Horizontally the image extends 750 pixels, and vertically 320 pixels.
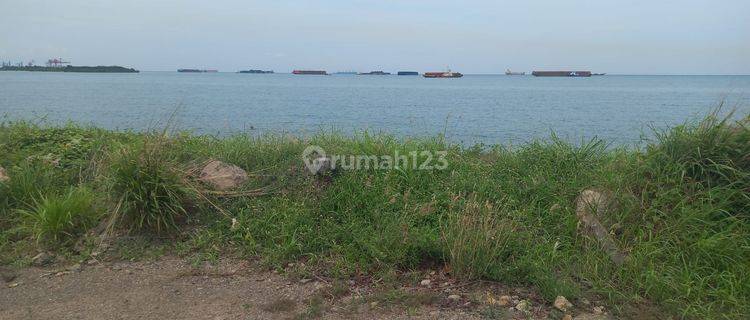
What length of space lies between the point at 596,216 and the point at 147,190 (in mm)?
3800

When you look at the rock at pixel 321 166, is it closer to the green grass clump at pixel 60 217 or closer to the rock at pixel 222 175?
the rock at pixel 222 175

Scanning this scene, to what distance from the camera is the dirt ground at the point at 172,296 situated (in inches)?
129

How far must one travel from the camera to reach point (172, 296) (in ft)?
11.6

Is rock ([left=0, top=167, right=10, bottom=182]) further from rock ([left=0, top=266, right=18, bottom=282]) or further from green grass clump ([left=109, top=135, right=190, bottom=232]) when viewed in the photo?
rock ([left=0, top=266, right=18, bottom=282])

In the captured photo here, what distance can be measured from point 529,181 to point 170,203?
3.33 metres

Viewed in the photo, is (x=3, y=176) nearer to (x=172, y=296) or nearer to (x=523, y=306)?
(x=172, y=296)

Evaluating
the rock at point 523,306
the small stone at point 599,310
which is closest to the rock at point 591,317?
the small stone at point 599,310

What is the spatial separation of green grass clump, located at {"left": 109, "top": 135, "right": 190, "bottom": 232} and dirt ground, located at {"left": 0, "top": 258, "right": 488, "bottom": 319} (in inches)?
17.2

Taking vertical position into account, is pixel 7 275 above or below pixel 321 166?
below

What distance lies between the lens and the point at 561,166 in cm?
535

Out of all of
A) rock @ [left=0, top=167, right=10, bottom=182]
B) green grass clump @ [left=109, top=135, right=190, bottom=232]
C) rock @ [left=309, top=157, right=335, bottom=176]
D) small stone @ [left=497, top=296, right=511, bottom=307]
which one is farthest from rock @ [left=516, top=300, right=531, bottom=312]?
rock @ [left=0, top=167, right=10, bottom=182]

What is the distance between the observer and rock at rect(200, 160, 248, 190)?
16.3 ft

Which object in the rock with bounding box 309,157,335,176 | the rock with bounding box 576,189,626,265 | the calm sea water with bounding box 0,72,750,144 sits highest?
the rock with bounding box 309,157,335,176

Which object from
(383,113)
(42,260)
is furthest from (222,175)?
(383,113)
